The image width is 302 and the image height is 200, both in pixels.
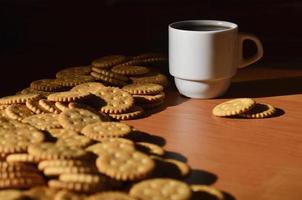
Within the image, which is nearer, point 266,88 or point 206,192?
point 206,192

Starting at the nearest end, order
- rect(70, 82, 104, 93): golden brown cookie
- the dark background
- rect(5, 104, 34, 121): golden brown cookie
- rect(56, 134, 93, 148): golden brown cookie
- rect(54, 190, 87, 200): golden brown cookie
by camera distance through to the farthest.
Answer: rect(54, 190, 87, 200): golden brown cookie, rect(56, 134, 93, 148): golden brown cookie, rect(5, 104, 34, 121): golden brown cookie, rect(70, 82, 104, 93): golden brown cookie, the dark background

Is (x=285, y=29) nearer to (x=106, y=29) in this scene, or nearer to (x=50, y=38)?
(x=106, y=29)

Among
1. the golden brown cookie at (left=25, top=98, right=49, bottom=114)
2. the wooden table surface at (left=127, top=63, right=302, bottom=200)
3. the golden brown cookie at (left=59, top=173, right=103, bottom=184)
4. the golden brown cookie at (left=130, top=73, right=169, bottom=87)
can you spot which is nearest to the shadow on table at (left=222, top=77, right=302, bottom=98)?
the wooden table surface at (left=127, top=63, right=302, bottom=200)

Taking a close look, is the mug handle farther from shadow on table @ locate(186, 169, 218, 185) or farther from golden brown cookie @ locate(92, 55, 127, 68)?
shadow on table @ locate(186, 169, 218, 185)

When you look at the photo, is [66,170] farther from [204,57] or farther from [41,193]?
[204,57]

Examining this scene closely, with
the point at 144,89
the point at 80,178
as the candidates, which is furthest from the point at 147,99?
the point at 80,178

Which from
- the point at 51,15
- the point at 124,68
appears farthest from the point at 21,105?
the point at 51,15
